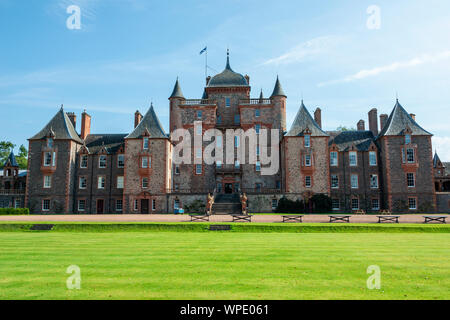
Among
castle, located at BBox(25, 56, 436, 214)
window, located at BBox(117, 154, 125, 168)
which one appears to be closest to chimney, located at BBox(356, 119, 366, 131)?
castle, located at BBox(25, 56, 436, 214)

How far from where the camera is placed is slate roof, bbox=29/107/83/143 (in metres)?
46.5

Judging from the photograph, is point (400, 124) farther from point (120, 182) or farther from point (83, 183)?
point (83, 183)

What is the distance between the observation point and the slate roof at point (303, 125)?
44844mm

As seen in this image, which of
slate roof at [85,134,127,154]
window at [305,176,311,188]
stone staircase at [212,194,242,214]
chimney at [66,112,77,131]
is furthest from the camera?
chimney at [66,112,77,131]

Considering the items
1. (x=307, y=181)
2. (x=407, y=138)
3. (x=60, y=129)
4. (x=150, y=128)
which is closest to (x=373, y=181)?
(x=407, y=138)

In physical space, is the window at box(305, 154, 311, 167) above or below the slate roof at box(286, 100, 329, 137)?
below

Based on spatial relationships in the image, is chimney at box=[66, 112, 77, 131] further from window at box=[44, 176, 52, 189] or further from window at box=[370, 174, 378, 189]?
window at box=[370, 174, 378, 189]

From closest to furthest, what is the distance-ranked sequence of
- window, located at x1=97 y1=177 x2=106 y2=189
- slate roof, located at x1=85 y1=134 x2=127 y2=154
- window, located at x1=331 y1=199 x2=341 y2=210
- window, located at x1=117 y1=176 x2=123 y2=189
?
window, located at x1=331 y1=199 x2=341 y2=210 → window, located at x1=117 y1=176 x2=123 y2=189 → window, located at x1=97 y1=177 x2=106 y2=189 → slate roof, located at x1=85 y1=134 x2=127 y2=154

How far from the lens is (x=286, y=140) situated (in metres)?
44.8

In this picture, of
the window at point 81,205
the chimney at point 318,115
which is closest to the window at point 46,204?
the window at point 81,205

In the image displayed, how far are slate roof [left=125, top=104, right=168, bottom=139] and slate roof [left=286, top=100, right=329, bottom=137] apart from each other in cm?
1846

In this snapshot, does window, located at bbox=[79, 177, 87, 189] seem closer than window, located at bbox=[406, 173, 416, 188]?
No

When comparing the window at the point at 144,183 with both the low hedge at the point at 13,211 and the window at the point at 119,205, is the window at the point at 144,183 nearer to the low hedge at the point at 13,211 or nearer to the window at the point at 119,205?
the window at the point at 119,205
